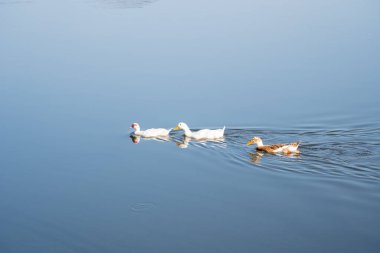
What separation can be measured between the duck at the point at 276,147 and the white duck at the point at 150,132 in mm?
2449

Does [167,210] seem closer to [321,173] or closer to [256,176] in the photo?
[256,176]

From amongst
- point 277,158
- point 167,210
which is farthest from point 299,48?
point 167,210

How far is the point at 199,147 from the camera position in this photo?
60.2ft

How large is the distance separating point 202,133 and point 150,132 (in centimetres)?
151

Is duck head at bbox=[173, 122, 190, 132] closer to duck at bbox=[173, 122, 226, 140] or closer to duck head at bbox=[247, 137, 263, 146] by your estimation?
duck at bbox=[173, 122, 226, 140]

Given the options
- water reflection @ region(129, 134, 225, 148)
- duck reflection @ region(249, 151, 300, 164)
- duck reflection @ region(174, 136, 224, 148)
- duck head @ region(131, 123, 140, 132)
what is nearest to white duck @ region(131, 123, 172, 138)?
duck head @ region(131, 123, 140, 132)

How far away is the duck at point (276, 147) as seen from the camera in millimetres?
A: 16969

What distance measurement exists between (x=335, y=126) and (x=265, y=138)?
1982 millimetres

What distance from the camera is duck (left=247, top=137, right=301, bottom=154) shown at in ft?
55.7

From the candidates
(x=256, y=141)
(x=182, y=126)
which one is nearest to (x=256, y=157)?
(x=256, y=141)

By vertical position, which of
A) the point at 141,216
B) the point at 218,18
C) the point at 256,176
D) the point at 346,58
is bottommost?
the point at 141,216

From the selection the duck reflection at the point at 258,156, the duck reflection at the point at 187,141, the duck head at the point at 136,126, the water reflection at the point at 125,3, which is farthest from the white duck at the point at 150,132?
the water reflection at the point at 125,3

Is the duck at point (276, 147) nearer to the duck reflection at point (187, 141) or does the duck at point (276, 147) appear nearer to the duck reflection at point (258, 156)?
the duck reflection at point (258, 156)

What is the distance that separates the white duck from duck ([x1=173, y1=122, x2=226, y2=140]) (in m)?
0.40
